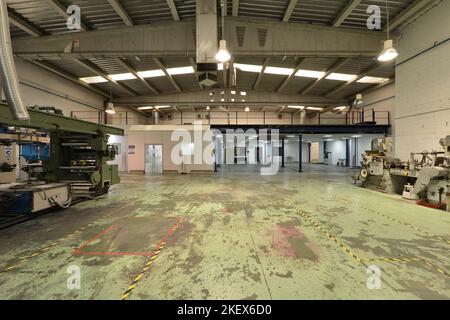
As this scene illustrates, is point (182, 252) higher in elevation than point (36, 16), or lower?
lower

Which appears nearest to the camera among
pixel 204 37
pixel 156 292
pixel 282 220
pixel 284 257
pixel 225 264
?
pixel 156 292

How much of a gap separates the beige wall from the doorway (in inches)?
11.2

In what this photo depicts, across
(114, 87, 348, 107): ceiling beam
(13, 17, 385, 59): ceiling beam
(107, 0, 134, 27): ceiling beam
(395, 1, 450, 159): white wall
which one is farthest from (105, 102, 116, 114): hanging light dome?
(395, 1, 450, 159): white wall

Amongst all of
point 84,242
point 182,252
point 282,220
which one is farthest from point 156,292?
point 282,220

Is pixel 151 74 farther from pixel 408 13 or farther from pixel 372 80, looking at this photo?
pixel 372 80

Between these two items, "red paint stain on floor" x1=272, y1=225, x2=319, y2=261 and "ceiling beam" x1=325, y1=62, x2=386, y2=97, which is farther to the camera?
"ceiling beam" x1=325, y1=62, x2=386, y2=97

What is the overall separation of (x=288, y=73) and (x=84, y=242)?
13.1 metres

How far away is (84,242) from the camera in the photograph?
11.5 ft

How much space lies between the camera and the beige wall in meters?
14.6

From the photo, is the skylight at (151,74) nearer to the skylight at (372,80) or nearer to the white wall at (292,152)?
the skylight at (372,80)

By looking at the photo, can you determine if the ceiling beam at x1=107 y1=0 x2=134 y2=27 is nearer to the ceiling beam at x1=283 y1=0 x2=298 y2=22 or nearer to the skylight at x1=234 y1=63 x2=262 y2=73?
the ceiling beam at x1=283 y1=0 x2=298 y2=22

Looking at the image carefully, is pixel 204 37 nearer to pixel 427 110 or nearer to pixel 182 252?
pixel 182 252

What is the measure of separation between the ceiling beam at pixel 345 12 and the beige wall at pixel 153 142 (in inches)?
387

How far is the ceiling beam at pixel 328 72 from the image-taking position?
10477 mm
